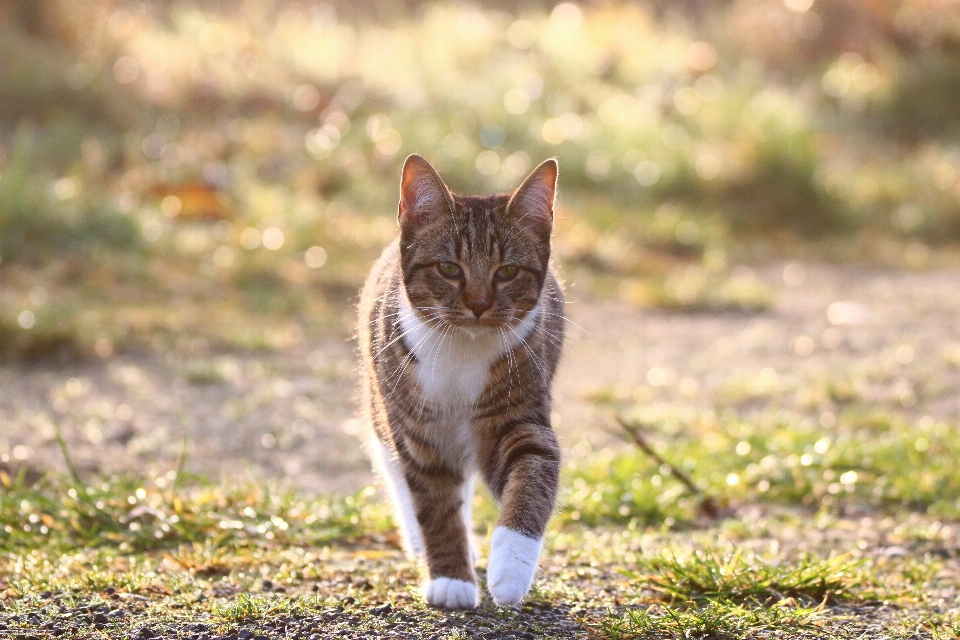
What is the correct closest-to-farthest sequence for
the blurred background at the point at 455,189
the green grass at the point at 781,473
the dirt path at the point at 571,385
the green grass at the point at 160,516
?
the green grass at the point at 160,516
the green grass at the point at 781,473
the dirt path at the point at 571,385
the blurred background at the point at 455,189

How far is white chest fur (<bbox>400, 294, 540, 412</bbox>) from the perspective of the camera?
10.8ft

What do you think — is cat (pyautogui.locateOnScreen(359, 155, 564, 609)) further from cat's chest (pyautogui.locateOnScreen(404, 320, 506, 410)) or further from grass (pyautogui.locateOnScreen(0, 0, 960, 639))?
grass (pyautogui.locateOnScreen(0, 0, 960, 639))

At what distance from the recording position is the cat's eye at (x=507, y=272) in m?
3.35

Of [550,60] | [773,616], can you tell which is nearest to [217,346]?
[773,616]

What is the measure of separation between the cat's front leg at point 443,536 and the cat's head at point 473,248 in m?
0.47

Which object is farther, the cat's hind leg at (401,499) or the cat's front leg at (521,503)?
the cat's hind leg at (401,499)

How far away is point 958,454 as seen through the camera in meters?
4.93

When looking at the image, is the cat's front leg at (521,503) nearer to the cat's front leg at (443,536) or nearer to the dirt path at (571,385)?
the cat's front leg at (443,536)

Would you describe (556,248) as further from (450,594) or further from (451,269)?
(450,594)

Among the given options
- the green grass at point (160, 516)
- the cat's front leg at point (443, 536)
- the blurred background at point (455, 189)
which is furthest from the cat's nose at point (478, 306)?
the blurred background at point (455, 189)

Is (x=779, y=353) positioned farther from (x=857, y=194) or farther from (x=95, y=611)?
(x=95, y=611)

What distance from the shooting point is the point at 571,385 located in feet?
21.8

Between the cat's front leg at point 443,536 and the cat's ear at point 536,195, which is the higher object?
the cat's ear at point 536,195

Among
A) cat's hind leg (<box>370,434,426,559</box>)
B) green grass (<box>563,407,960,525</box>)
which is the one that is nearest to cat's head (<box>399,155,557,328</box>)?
cat's hind leg (<box>370,434,426,559</box>)
